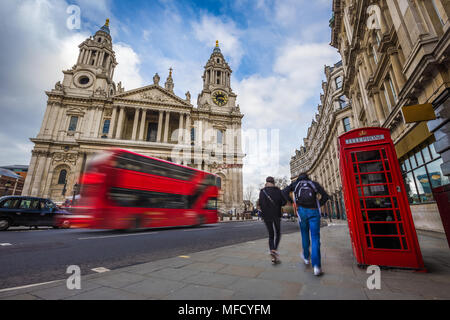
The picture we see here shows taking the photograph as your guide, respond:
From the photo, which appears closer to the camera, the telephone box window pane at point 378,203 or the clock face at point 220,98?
the telephone box window pane at point 378,203

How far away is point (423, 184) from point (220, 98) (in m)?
41.4

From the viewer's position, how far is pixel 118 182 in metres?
9.12

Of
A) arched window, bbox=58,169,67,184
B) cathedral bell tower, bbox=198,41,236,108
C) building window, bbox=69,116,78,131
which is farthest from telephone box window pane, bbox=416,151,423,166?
building window, bbox=69,116,78,131

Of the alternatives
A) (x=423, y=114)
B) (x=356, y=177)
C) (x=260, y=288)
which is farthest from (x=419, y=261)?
(x=423, y=114)

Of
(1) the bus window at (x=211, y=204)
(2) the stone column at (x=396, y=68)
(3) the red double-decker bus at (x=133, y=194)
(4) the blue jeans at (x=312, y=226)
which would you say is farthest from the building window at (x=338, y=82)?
(4) the blue jeans at (x=312, y=226)

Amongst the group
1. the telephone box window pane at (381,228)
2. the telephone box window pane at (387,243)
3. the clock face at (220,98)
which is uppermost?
the clock face at (220,98)

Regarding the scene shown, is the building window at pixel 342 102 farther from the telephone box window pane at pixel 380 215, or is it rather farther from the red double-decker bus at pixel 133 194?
the telephone box window pane at pixel 380 215

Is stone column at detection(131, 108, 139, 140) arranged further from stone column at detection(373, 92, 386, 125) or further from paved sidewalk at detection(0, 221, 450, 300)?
A: paved sidewalk at detection(0, 221, 450, 300)

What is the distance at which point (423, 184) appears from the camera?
8.90 metres

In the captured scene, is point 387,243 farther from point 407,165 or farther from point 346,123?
point 346,123

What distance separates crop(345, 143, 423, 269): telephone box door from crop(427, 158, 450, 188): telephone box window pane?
606 cm

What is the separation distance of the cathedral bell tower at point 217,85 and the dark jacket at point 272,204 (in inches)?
1630

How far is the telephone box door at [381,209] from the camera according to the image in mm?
3344

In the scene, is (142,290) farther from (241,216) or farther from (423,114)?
(241,216)
